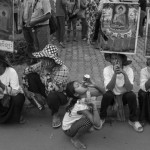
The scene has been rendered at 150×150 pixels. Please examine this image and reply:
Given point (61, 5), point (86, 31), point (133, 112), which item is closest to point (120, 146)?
point (133, 112)

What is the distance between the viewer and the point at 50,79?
13.4 feet

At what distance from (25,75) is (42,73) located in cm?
27

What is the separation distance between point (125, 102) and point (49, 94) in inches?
41.7

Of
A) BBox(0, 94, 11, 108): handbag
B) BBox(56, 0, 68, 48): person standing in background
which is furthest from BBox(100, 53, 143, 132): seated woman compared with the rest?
BBox(56, 0, 68, 48): person standing in background

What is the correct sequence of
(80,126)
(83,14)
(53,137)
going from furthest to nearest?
(83,14), (53,137), (80,126)

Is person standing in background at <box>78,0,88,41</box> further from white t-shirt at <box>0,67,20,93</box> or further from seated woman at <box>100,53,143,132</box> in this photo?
white t-shirt at <box>0,67,20,93</box>

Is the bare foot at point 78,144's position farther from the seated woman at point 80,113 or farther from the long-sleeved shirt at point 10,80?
the long-sleeved shirt at point 10,80

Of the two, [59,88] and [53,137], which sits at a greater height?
[59,88]

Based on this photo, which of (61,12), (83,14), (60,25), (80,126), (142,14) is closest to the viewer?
(80,126)

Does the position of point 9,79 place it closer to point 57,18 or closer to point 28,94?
point 28,94

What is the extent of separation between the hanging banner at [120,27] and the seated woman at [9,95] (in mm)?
1302

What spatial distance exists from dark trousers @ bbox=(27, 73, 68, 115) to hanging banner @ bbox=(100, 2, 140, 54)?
876 mm

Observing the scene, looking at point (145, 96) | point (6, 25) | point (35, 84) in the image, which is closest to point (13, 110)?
point (35, 84)

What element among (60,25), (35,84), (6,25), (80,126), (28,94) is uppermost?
(6,25)
